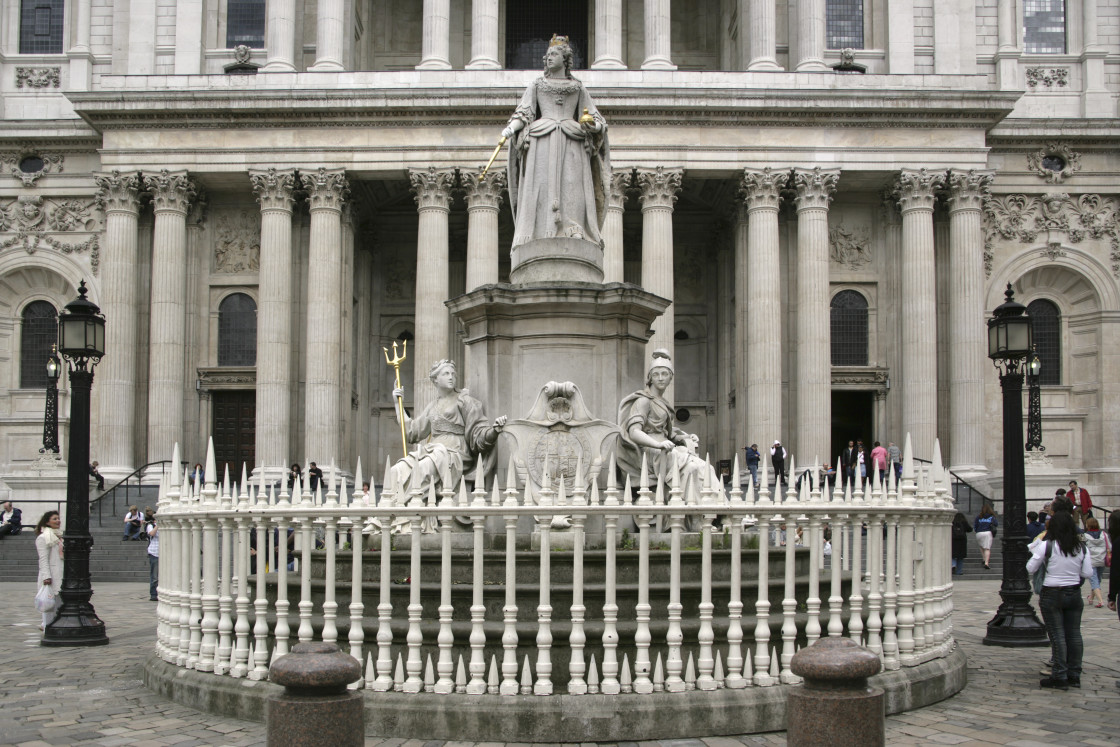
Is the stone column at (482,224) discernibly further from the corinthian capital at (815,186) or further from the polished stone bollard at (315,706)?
the polished stone bollard at (315,706)

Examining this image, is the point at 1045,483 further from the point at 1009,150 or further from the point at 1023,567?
the point at 1023,567

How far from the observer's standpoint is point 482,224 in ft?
115

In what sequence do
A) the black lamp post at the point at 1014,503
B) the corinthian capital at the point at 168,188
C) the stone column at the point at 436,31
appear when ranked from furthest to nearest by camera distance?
the stone column at the point at 436,31
the corinthian capital at the point at 168,188
the black lamp post at the point at 1014,503

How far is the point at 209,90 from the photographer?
34688 mm

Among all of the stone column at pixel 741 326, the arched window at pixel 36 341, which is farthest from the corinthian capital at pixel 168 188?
the stone column at pixel 741 326

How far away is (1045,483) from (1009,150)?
37.6 feet

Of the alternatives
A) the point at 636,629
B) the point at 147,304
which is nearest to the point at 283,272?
the point at 147,304

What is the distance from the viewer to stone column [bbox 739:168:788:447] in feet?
112

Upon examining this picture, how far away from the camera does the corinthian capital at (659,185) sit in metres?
34.7

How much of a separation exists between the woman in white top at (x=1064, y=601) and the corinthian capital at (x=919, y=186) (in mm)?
25612

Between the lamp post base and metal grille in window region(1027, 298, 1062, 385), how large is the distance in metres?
26.5

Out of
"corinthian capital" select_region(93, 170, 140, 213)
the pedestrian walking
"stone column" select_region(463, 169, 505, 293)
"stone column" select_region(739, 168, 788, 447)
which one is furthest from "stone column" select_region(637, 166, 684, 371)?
"corinthian capital" select_region(93, 170, 140, 213)

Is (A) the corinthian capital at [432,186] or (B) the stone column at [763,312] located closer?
(B) the stone column at [763,312]

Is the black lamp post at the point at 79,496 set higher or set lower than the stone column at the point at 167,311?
lower
